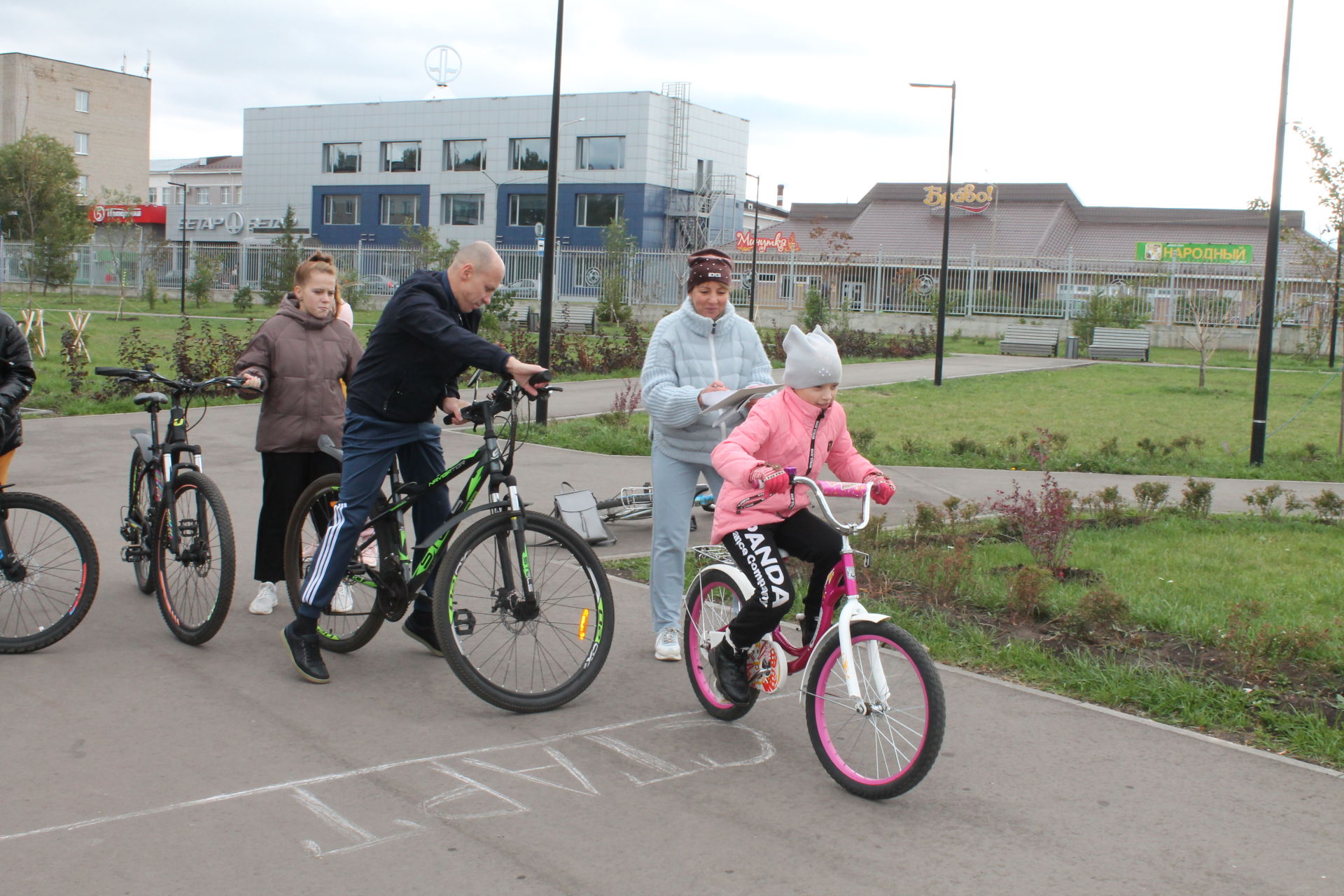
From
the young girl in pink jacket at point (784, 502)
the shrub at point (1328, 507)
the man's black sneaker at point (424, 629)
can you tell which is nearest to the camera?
the young girl in pink jacket at point (784, 502)

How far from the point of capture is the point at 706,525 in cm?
918

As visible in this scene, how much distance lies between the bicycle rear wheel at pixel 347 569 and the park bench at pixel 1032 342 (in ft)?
111

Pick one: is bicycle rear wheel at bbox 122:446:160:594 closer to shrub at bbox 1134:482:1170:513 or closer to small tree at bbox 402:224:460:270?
shrub at bbox 1134:482:1170:513

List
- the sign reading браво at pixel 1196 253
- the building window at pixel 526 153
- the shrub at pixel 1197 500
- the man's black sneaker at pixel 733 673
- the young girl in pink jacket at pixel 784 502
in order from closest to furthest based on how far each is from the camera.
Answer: the young girl in pink jacket at pixel 784 502, the man's black sneaker at pixel 733 673, the shrub at pixel 1197 500, the sign reading браво at pixel 1196 253, the building window at pixel 526 153

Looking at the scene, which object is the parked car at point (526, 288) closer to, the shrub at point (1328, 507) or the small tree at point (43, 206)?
the small tree at point (43, 206)

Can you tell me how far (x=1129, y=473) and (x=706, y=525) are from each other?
18.6 ft

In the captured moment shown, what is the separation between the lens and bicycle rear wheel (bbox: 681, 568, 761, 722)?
4.93 metres

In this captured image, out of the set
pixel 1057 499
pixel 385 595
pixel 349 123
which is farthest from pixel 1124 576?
pixel 349 123

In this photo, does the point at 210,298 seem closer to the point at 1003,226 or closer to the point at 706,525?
the point at 1003,226

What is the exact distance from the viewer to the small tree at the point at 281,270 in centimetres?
4959

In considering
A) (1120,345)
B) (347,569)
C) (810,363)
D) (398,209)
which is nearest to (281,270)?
(398,209)

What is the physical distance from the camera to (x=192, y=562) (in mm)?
5836

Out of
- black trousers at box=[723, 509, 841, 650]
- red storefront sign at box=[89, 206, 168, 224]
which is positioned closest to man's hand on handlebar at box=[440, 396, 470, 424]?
black trousers at box=[723, 509, 841, 650]

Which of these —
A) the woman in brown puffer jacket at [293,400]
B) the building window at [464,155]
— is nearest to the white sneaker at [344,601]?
the woman in brown puffer jacket at [293,400]
